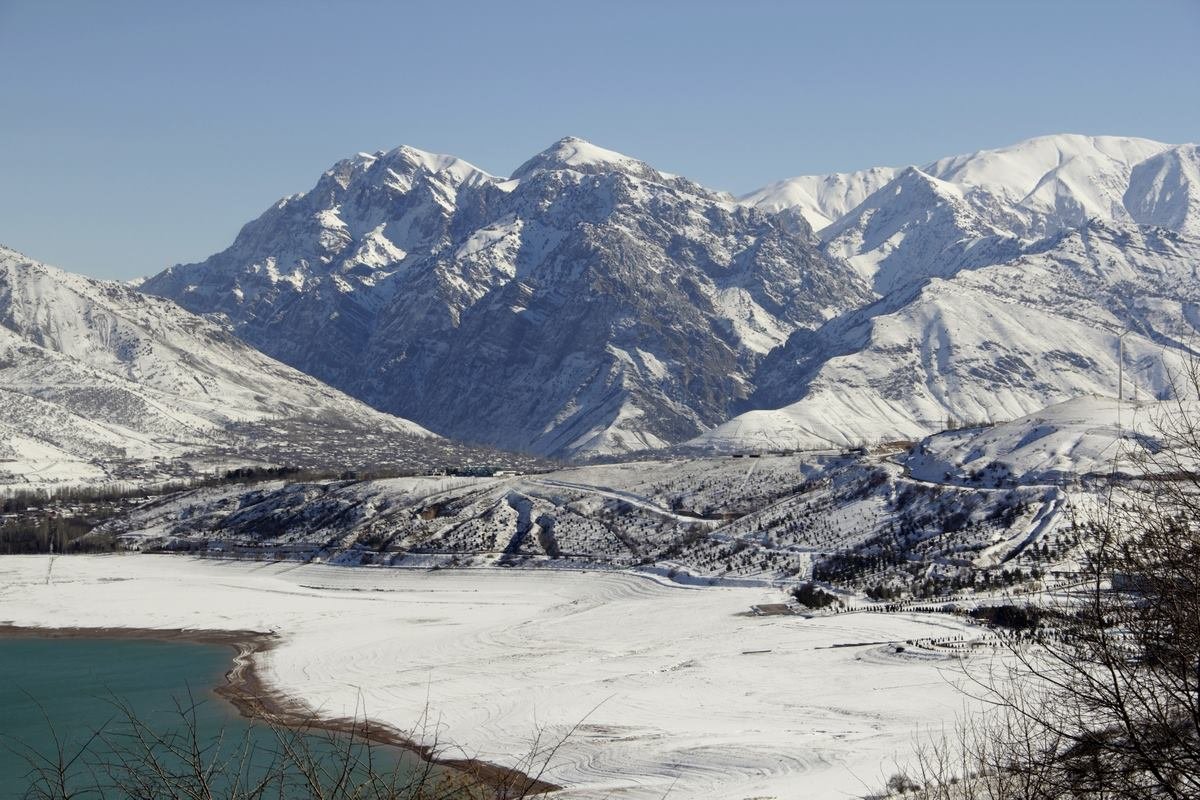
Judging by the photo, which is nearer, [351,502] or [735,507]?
[735,507]

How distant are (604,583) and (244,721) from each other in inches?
2112

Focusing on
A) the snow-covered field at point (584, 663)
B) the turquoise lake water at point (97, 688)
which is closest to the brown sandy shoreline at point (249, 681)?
the turquoise lake water at point (97, 688)

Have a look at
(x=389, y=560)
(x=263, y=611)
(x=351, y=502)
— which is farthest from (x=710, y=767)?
(x=351, y=502)

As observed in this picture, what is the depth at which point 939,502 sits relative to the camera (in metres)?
123

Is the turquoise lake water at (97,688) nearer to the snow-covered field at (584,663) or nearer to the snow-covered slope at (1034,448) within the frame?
the snow-covered field at (584,663)

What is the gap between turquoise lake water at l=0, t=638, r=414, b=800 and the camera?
6003 centimetres

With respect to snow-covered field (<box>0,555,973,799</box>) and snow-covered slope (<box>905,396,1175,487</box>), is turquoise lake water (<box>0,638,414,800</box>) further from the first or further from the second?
snow-covered slope (<box>905,396,1175,487</box>)

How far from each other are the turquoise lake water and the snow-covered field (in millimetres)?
5116

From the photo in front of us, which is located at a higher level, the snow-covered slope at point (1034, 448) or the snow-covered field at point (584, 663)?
the snow-covered slope at point (1034, 448)

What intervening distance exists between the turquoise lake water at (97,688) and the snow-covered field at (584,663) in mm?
5116

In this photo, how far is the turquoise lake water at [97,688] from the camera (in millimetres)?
60031

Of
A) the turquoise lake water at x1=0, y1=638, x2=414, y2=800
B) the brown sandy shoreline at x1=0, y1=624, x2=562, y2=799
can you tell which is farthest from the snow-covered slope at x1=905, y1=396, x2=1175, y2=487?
the turquoise lake water at x1=0, y1=638, x2=414, y2=800

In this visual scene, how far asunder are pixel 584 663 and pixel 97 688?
2799 centimetres

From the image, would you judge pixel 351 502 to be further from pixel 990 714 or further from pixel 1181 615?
pixel 1181 615
